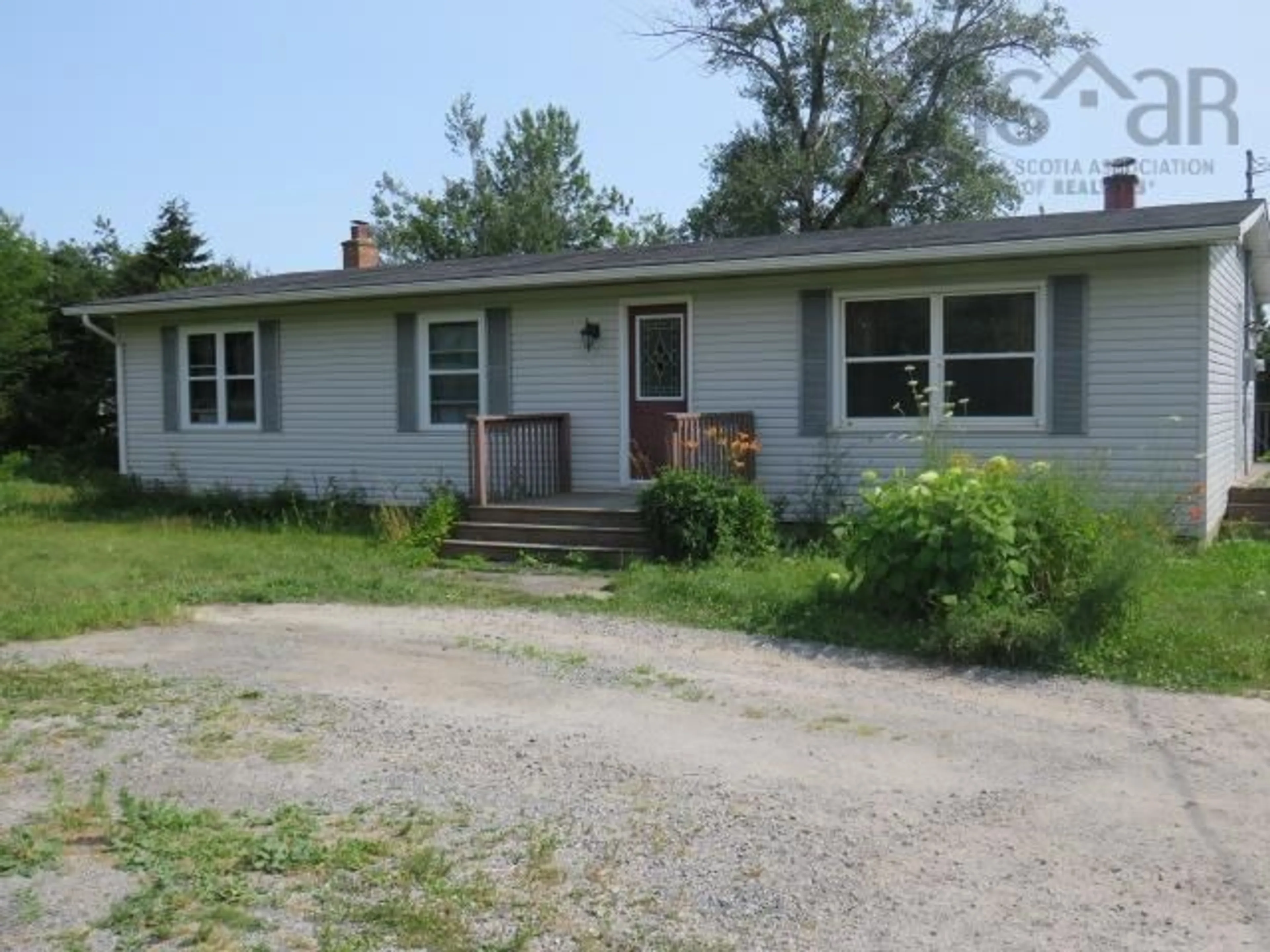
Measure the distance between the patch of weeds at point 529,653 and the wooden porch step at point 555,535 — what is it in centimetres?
341

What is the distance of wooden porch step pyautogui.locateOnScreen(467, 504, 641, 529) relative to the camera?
1116cm

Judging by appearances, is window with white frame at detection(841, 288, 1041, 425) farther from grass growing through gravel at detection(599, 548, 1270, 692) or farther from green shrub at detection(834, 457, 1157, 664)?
green shrub at detection(834, 457, 1157, 664)

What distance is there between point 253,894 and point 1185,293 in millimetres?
9272

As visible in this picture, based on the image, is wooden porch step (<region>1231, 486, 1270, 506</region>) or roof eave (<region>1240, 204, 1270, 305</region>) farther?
wooden porch step (<region>1231, 486, 1270, 506</region>)

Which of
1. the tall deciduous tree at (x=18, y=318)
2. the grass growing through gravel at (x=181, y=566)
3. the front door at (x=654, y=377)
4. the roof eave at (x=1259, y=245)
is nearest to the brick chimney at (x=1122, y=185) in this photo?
the roof eave at (x=1259, y=245)

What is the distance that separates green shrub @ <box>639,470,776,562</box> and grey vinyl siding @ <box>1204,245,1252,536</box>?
3886mm

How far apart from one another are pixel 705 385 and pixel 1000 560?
19.1 feet

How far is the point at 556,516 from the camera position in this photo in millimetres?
11492

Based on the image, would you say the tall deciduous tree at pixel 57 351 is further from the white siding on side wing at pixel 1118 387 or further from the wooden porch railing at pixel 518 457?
the white siding on side wing at pixel 1118 387

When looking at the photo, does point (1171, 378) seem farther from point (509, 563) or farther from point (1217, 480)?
point (509, 563)

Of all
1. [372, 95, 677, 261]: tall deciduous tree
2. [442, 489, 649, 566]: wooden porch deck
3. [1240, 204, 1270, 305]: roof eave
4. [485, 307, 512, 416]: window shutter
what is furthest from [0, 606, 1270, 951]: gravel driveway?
[372, 95, 677, 261]: tall deciduous tree

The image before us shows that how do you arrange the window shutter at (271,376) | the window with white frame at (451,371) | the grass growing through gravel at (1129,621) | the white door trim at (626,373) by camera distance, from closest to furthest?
the grass growing through gravel at (1129,621) < the white door trim at (626,373) < the window with white frame at (451,371) < the window shutter at (271,376)

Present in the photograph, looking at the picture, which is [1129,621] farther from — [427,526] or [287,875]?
[427,526]

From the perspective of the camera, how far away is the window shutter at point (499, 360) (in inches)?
536
